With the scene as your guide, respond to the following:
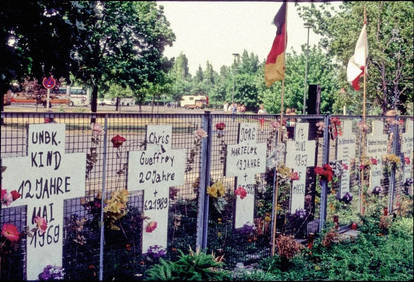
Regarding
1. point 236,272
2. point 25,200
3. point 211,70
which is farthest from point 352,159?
point 211,70

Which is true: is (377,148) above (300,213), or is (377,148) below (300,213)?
above

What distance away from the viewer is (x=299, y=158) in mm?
7449

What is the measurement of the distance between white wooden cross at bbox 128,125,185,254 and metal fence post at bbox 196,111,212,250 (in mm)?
353

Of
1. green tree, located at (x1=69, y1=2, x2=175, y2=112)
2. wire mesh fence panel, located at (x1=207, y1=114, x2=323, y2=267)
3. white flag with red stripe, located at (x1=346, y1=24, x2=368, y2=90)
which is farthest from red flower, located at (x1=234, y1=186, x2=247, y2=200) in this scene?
green tree, located at (x1=69, y1=2, x2=175, y2=112)

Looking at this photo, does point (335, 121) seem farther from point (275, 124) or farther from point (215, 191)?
point (215, 191)

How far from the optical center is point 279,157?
22.8ft

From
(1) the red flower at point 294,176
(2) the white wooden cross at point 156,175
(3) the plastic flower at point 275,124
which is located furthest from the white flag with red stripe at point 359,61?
(2) the white wooden cross at point 156,175

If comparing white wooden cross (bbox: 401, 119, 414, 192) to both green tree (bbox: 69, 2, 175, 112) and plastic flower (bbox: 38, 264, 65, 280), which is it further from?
green tree (bbox: 69, 2, 175, 112)

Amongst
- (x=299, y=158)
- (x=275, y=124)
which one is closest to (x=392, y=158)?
(x=299, y=158)

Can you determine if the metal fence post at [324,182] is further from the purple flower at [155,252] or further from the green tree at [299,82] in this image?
the green tree at [299,82]

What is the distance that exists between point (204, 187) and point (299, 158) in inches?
85.8

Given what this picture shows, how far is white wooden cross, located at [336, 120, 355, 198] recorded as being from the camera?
27.8 ft

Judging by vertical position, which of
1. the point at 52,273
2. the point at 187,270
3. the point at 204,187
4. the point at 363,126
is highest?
the point at 363,126

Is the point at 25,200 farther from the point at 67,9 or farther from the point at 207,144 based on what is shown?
the point at 67,9
